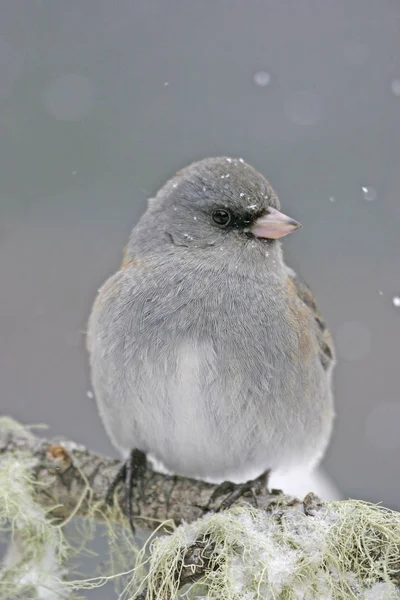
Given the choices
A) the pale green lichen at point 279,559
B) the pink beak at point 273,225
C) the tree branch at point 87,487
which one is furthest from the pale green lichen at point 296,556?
the pink beak at point 273,225

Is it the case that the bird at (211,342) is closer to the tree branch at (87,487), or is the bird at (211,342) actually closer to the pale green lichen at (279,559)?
the tree branch at (87,487)

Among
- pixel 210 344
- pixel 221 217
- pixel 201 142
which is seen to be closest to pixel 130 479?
pixel 210 344

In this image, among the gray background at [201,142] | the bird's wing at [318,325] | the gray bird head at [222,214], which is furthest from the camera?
the gray background at [201,142]

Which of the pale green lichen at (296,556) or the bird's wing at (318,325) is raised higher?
the bird's wing at (318,325)

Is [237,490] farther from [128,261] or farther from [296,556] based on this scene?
[128,261]

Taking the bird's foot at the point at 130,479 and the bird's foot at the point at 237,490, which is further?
the bird's foot at the point at 130,479

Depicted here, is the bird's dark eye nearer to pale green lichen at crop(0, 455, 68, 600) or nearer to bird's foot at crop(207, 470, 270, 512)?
bird's foot at crop(207, 470, 270, 512)

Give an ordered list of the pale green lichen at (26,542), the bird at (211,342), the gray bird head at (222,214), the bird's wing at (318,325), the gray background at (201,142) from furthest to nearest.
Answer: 1. the gray background at (201,142)
2. the bird's wing at (318,325)
3. the gray bird head at (222,214)
4. the bird at (211,342)
5. the pale green lichen at (26,542)

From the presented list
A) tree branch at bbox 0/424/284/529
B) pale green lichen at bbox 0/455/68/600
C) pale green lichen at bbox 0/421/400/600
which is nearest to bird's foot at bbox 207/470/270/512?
tree branch at bbox 0/424/284/529
